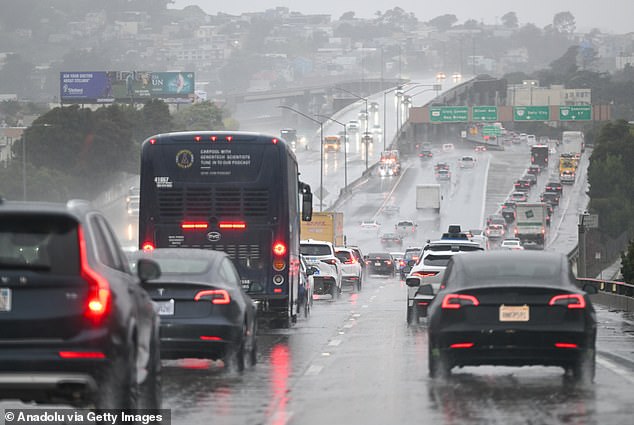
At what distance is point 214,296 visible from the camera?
18156 millimetres

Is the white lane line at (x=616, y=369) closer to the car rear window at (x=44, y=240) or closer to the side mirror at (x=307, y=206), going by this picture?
the car rear window at (x=44, y=240)

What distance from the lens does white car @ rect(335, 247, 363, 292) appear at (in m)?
50.5

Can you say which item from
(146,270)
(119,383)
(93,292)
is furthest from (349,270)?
(93,292)

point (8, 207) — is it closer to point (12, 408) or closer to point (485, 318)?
point (12, 408)

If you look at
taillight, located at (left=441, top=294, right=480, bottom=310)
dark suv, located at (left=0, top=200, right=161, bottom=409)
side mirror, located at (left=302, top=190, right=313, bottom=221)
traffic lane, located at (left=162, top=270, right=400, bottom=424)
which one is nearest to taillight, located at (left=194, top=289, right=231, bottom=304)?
traffic lane, located at (left=162, top=270, right=400, bottom=424)

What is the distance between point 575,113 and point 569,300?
570 feet

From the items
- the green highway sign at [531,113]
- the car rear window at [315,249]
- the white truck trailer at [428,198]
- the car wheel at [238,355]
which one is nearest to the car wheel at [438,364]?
the car wheel at [238,355]

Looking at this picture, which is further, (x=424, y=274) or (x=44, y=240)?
(x=424, y=274)

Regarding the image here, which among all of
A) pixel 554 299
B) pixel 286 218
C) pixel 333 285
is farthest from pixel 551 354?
pixel 333 285

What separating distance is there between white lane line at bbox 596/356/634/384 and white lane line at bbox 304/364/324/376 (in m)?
3.35

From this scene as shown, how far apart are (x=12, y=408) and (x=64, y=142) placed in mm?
119332

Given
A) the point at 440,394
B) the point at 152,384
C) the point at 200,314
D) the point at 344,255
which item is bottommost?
the point at 344,255

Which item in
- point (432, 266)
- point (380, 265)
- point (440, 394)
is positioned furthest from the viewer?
point (380, 265)

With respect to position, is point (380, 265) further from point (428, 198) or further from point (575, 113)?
point (575, 113)
